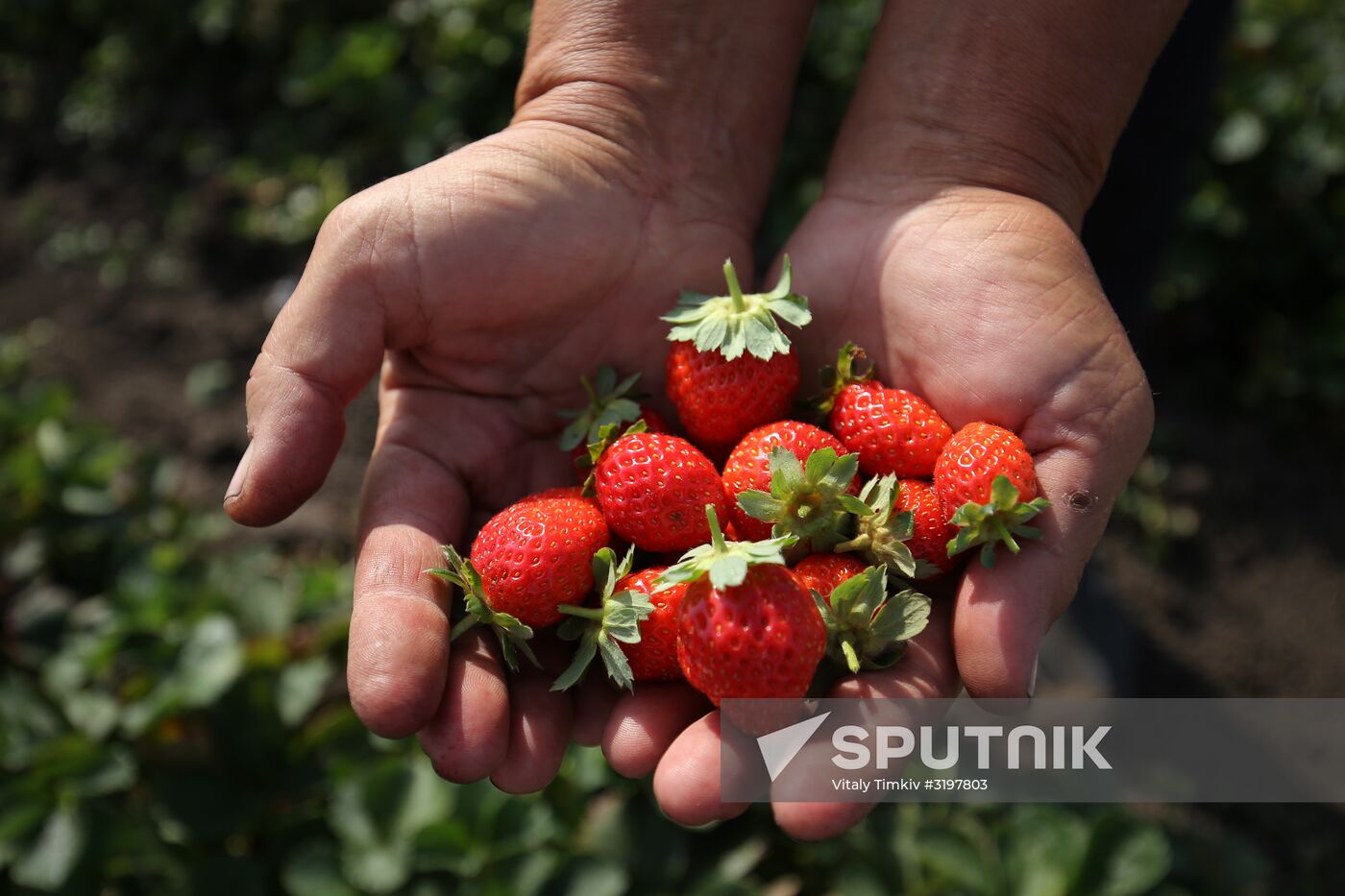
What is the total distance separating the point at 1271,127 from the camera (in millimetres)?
3795

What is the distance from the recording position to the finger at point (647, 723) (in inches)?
70.9

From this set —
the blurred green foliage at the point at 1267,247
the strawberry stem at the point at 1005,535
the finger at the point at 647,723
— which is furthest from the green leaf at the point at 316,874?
the blurred green foliage at the point at 1267,247

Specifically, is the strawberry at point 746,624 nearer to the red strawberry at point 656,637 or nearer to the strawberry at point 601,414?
the red strawberry at point 656,637

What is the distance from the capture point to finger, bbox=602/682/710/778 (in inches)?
70.9

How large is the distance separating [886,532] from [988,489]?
0.18m

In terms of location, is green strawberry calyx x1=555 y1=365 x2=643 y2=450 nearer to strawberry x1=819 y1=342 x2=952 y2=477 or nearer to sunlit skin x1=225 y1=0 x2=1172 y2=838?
sunlit skin x1=225 y1=0 x2=1172 y2=838

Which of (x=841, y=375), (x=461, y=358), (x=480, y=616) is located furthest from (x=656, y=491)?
(x=461, y=358)

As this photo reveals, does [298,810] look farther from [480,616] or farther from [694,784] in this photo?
[694,784]

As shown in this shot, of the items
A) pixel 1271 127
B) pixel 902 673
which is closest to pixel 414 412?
pixel 902 673

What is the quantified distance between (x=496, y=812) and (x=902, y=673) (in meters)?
1.04

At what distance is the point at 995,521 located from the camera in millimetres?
1768

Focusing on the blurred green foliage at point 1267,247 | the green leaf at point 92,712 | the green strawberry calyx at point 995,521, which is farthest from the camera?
the blurred green foliage at point 1267,247

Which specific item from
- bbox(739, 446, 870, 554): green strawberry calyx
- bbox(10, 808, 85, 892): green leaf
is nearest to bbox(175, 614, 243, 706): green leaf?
bbox(10, 808, 85, 892): green leaf

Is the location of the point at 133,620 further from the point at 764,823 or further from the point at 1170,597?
the point at 1170,597
